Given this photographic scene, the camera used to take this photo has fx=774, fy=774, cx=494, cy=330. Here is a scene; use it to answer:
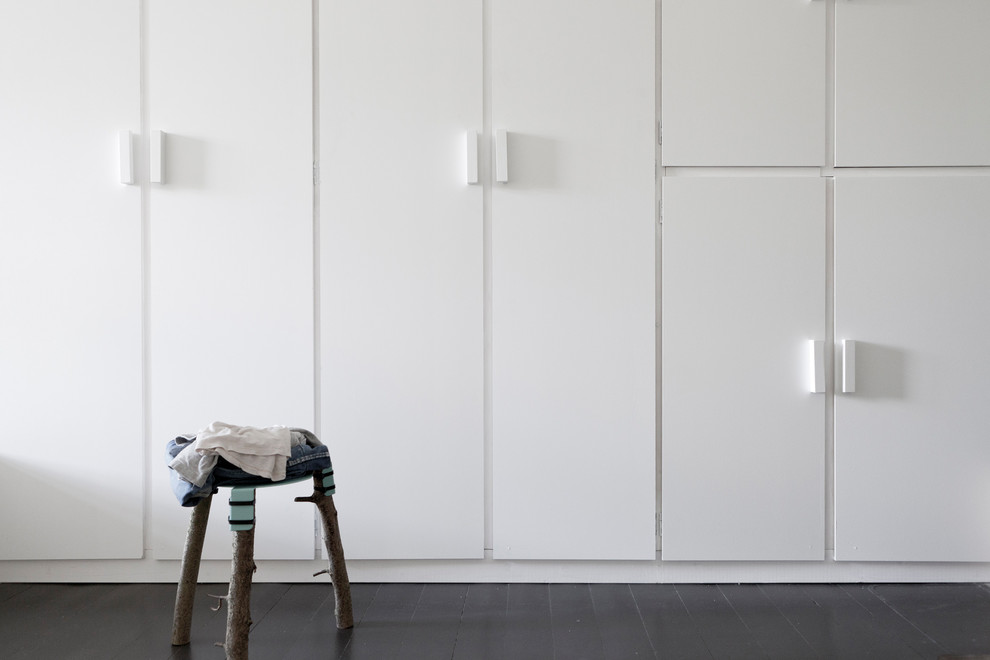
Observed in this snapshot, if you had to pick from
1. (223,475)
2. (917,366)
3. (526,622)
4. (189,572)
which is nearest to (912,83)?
(917,366)


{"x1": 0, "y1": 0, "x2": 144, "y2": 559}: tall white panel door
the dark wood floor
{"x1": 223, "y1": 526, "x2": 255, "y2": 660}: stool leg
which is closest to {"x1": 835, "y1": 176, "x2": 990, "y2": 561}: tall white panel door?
the dark wood floor

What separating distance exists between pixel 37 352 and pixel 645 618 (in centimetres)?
212

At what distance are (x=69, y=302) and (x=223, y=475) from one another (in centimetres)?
110

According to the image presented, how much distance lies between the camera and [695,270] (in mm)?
2525

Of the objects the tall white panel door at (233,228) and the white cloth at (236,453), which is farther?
the tall white panel door at (233,228)

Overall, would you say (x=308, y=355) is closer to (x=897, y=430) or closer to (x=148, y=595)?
(x=148, y=595)

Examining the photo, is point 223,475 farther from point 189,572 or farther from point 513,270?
point 513,270

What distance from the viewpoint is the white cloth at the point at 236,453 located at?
1.86 m

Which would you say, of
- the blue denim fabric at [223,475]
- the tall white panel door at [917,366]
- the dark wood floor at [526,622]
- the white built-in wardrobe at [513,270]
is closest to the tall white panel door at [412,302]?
the white built-in wardrobe at [513,270]

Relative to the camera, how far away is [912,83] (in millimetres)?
2518

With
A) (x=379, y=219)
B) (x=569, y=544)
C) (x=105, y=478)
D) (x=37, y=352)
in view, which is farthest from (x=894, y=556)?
(x=37, y=352)

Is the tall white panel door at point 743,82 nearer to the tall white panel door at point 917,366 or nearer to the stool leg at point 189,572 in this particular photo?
the tall white panel door at point 917,366

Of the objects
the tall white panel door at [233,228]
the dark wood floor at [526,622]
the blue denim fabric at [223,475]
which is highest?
the tall white panel door at [233,228]

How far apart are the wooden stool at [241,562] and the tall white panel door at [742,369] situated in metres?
1.05
